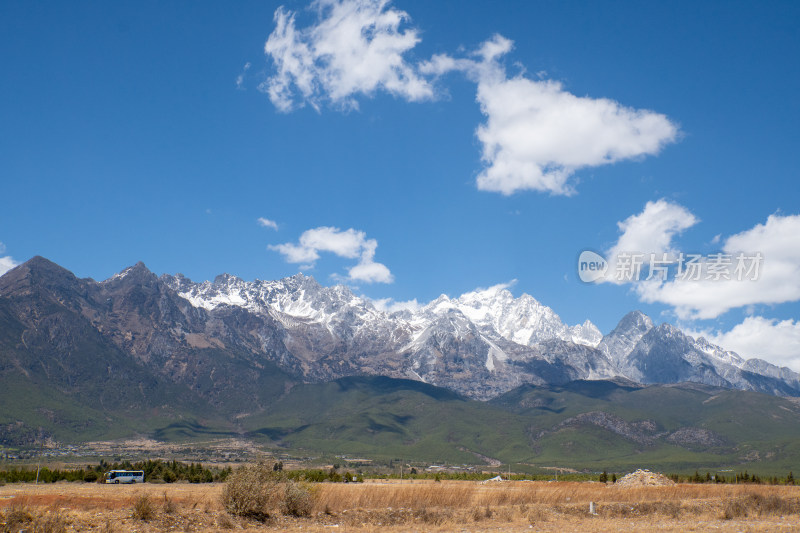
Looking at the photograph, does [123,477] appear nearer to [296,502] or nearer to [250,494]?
[296,502]

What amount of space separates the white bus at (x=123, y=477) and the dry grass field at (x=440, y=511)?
3740cm

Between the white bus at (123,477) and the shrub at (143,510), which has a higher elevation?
the shrub at (143,510)

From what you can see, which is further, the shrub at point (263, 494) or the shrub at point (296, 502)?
the shrub at point (296, 502)

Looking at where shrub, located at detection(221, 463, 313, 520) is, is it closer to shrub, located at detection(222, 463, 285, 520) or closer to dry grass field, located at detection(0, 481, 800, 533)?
shrub, located at detection(222, 463, 285, 520)

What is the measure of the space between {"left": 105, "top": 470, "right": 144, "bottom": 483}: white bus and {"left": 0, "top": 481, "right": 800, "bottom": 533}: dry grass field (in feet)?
123

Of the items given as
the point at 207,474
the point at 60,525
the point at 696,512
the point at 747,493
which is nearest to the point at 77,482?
the point at 207,474

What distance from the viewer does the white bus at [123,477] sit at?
85300mm

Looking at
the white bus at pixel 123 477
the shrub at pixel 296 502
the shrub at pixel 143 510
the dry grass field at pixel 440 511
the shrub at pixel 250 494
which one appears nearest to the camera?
the dry grass field at pixel 440 511

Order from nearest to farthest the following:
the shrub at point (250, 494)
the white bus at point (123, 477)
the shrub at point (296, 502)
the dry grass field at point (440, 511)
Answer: the dry grass field at point (440, 511), the shrub at point (250, 494), the shrub at point (296, 502), the white bus at point (123, 477)

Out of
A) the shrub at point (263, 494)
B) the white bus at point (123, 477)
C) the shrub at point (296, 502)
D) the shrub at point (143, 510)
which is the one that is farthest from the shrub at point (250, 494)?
the white bus at point (123, 477)

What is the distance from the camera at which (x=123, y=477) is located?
285 ft

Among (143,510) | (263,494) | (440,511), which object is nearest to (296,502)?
(263,494)

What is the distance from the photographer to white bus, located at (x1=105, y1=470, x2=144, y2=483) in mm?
85300

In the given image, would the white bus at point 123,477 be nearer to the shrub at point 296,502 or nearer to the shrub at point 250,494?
the shrub at point 250,494
